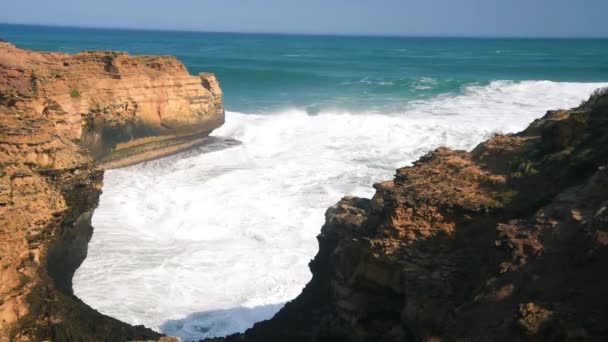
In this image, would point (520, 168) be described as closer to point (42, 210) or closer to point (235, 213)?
point (42, 210)

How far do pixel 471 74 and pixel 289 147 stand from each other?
3814 cm

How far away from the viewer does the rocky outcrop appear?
5051 mm

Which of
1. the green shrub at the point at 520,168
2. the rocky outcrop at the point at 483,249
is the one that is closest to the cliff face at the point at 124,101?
the rocky outcrop at the point at 483,249

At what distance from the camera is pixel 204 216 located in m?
17.3

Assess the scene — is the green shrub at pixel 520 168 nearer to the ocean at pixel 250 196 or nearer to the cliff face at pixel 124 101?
the ocean at pixel 250 196

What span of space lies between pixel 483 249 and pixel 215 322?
6874mm

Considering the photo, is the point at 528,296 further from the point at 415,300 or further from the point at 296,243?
the point at 296,243

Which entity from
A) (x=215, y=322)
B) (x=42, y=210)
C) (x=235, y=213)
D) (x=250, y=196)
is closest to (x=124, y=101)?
(x=250, y=196)

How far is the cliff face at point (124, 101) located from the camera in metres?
18.9

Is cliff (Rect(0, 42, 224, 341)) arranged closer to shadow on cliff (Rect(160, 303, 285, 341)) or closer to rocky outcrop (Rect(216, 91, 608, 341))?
shadow on cliff (Rect(160, 303, 285, 341))

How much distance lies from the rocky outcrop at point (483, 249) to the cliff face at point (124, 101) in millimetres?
10946

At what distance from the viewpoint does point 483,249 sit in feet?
21.1

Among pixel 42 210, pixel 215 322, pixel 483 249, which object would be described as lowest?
pixel 215 322

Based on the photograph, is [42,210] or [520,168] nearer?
[520,168]
